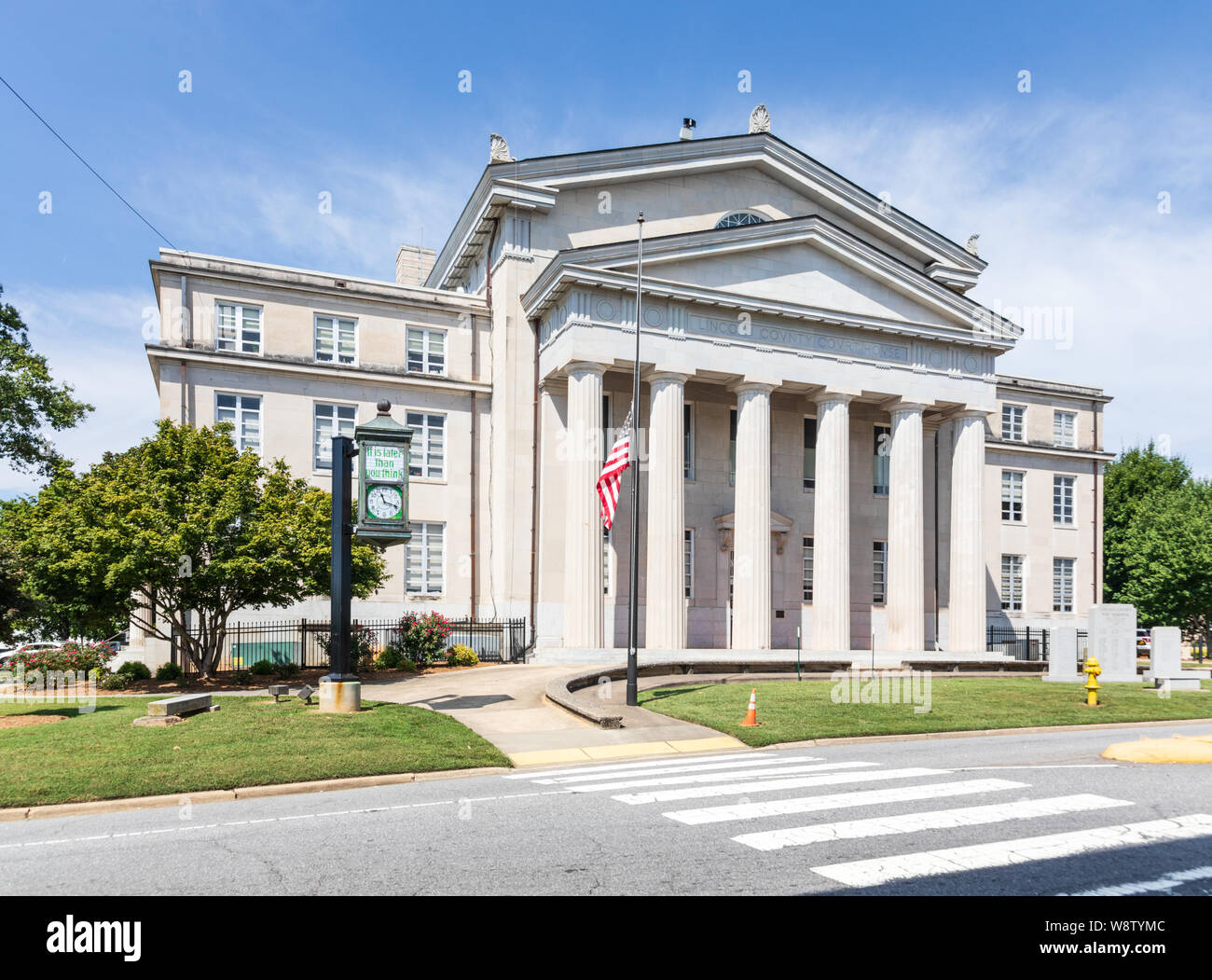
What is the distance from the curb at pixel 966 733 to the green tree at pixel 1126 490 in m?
41.9

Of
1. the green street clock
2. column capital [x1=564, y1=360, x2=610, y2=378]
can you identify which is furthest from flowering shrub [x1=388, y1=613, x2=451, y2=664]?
the green street clock

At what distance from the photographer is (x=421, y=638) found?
3067 cm

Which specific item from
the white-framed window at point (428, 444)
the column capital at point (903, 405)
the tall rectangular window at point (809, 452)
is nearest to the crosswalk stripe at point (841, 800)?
the white-framed window at point (428, 444)

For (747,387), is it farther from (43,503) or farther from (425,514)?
(43,503)

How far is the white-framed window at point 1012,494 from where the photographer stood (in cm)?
4853

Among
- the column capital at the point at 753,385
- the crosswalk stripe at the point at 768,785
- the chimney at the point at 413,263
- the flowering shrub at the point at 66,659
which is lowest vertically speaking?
the flowering shrub at the point at 66,659

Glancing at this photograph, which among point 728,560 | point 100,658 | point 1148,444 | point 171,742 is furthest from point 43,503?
point 1148,444

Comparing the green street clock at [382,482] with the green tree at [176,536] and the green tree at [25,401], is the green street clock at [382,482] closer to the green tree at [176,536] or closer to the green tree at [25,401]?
the green tree at [176,536]

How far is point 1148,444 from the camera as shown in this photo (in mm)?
64625

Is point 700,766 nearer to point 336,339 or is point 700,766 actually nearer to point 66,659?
point 66,659

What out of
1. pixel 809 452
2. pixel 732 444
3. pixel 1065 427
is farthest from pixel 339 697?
pixel 1065 427

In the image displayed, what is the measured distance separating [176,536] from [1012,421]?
4238cm

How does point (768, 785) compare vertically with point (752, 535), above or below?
below

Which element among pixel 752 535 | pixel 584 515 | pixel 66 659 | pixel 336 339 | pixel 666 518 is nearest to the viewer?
pixel 66 659
